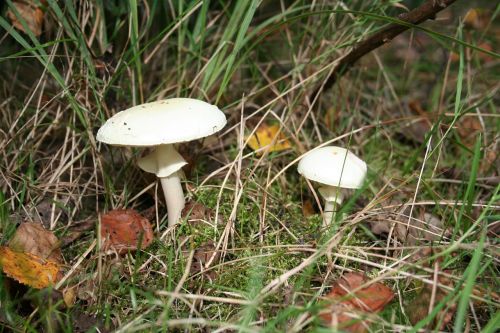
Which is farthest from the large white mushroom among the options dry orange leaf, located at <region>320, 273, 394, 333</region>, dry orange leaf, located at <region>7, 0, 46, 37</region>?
dry orange leaf, located at <region>7, 0, 46, 37</region>

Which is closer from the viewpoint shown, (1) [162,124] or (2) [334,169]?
(1) [162,124]

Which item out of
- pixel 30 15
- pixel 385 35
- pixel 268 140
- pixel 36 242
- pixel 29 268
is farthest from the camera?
pixel 268 140

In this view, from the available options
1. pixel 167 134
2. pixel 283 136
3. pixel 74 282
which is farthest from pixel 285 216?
pixel 74 282

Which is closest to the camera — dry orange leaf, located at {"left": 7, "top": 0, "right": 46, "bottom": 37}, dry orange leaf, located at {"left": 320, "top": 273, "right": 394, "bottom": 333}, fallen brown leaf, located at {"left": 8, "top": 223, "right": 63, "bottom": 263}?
dry orange leaf, located at {"left": 320, "top": 273, "right": 394, "bottom": 333}

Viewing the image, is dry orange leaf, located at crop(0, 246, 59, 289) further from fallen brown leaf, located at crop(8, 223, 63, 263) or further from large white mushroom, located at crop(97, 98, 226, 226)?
large white mushroom, located at crop(97, 98, 226, 226)

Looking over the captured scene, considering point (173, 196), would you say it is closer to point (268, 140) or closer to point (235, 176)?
point (235, 176)

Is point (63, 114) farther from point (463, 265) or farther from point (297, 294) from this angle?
point (463, 265)

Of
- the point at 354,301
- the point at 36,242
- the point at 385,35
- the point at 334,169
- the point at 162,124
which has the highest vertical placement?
the point at 385,35

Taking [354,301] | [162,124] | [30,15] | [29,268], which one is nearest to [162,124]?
[162,124]
